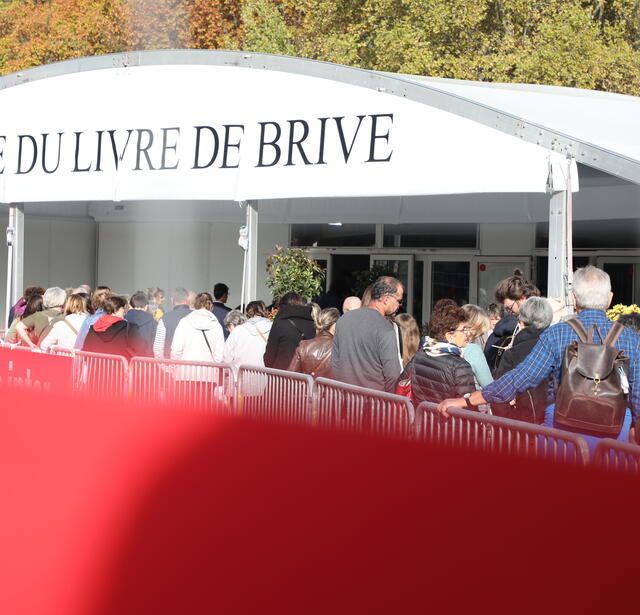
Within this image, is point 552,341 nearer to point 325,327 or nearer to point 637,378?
point 637,378

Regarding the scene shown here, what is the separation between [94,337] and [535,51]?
19.7 m

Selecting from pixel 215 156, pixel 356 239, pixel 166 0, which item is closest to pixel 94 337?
pixel 215 156

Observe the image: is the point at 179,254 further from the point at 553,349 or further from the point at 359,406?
the point at 553,349

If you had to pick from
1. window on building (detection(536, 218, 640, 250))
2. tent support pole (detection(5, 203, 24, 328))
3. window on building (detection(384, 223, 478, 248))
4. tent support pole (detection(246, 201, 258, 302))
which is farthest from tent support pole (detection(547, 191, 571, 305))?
tent support pole (detection(5, 203, 24, 328))

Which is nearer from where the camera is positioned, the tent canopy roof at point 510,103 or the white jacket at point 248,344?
the white jacket at point 248,344

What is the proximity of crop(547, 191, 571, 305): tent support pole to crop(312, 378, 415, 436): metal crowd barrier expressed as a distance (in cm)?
408

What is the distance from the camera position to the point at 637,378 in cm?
527

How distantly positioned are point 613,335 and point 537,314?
1609 millimetres

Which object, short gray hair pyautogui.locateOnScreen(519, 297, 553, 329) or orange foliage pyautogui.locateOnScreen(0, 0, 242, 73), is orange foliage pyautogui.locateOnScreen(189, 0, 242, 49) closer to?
orange foliage pyautogui.locateOnScreen(0, 0, 242, 73)

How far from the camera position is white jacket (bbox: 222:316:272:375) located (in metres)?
9.66

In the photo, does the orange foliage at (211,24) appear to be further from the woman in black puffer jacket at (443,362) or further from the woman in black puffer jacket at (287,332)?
the woman in black puffer jacket at (443,362)

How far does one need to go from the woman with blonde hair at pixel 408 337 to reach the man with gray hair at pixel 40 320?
14.0ft

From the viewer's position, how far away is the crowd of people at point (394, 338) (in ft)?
18.1

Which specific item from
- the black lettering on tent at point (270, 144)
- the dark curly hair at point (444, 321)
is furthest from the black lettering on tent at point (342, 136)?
the dark curly hair at point (444, 321)
